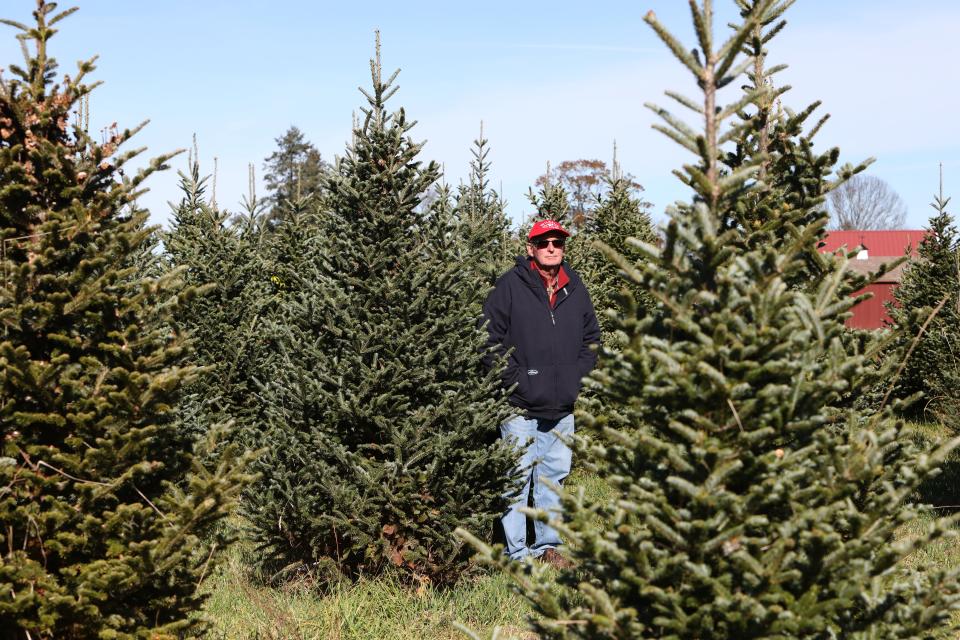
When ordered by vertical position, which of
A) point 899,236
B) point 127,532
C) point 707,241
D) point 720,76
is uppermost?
point 899,236

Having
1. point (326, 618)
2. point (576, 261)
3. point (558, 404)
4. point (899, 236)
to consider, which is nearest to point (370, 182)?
point (558, 404)

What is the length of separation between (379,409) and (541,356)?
1.53 metres

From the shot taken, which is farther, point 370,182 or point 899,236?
point 899,236

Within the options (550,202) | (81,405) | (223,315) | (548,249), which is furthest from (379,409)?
(550,202)

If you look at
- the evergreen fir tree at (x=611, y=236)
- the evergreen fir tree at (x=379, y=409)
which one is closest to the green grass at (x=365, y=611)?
the evergreen fir tree at (x=379, y=409)

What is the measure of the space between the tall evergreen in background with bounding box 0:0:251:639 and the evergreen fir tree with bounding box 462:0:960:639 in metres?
1.46

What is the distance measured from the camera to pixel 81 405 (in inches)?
122

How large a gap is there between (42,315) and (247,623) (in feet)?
7.99

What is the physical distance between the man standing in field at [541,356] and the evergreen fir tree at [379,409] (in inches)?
18.2

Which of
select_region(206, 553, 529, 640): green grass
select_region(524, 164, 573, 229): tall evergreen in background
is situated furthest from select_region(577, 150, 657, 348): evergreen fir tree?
select_region(206, 553, 529, 640): green grass

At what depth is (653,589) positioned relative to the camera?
227 cm

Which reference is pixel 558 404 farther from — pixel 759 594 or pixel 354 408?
pixel 759 594

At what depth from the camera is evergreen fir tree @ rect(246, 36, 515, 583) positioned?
16.9 feet

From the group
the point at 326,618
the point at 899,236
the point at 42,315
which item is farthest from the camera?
the point at 899,236
